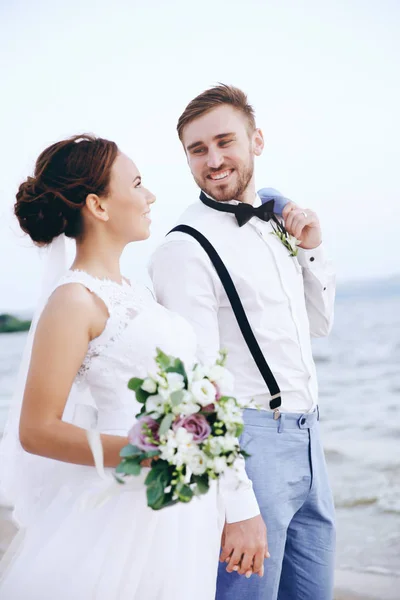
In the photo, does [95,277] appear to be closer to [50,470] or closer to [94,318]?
[94,318]

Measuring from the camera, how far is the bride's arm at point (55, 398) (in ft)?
5.80

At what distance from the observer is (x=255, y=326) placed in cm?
225

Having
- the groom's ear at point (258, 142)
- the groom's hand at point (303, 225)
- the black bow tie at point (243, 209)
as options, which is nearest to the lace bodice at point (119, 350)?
the black bow tie at point (243, 209)

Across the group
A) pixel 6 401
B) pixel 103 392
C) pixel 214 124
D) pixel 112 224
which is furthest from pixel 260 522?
pixel 6 401

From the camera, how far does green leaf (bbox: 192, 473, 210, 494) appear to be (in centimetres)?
163

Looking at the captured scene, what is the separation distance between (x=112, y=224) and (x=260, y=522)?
0.94 metres

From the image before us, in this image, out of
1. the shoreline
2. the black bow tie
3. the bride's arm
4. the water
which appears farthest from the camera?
the water

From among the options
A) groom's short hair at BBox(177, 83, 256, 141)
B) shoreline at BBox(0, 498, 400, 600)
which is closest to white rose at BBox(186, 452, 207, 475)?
groom's short hair at BBox(177, 83, 256, 141)

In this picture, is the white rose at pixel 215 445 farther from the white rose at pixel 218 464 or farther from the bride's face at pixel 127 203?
the bride's face at pixel 127 203

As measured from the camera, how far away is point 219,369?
1.70 m

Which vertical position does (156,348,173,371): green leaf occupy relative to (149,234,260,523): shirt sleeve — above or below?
below

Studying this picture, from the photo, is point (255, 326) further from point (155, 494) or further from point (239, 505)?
point (155, 494)

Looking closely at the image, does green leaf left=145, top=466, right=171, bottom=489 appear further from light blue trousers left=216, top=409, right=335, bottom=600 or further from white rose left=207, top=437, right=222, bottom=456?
light blue trousers left=216, top=409, right=335, bottom=600

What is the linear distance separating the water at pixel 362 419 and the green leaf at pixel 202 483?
2.89 metres
